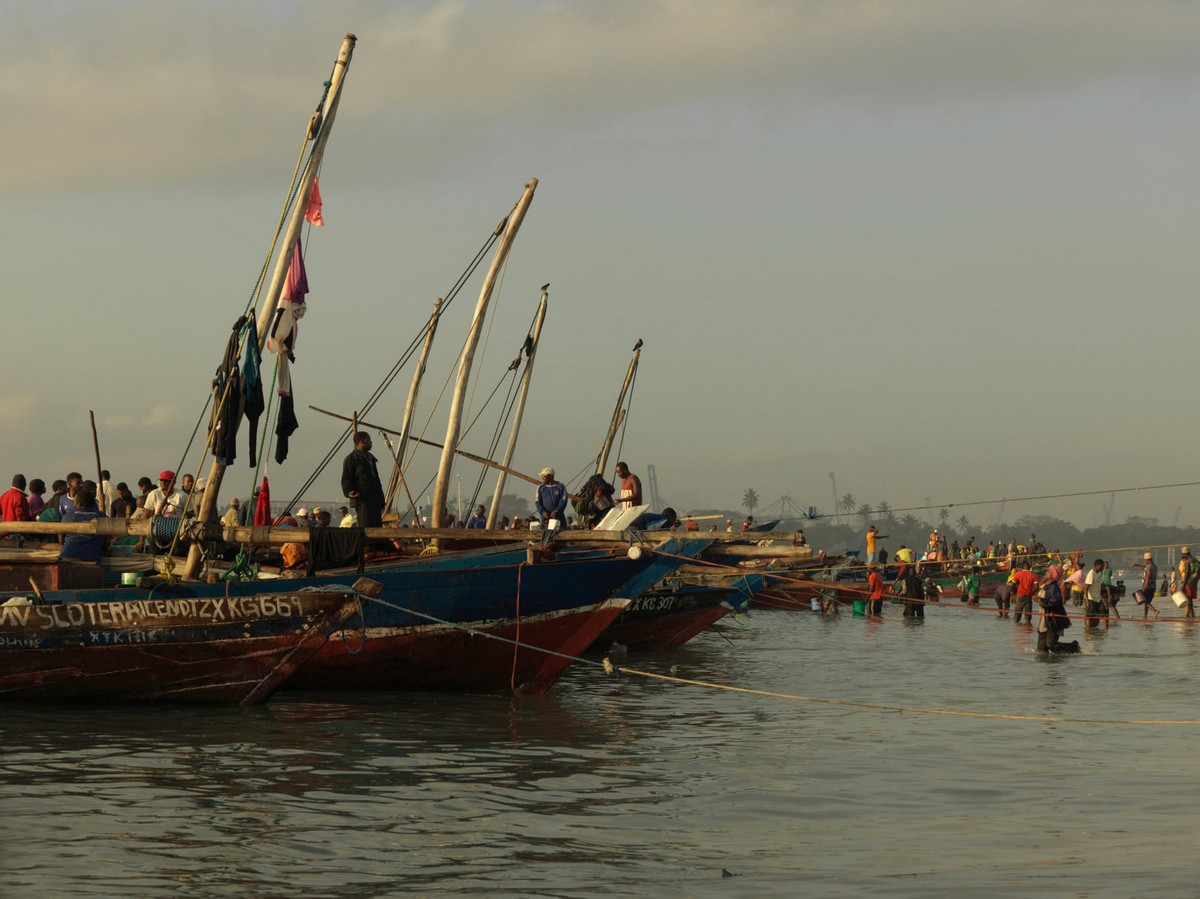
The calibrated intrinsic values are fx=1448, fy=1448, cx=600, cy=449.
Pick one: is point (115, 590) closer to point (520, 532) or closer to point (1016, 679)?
point (520, 532)

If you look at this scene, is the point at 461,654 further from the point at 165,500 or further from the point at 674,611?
the point at 674,611

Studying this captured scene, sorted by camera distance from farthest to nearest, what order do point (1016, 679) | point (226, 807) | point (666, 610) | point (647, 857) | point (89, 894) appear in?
point (666, 610)
point (1016, 679)
point (226, 807)
point (647, 857)
point (89, 894)

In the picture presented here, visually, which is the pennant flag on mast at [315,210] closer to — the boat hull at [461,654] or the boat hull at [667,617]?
the boat hull at [461,654]

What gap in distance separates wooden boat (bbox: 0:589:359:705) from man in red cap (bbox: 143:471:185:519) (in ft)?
9.79

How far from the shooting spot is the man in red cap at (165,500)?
69.3 ft

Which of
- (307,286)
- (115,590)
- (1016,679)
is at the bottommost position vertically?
(1016,679)

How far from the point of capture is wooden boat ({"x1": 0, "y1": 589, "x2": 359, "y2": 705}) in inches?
698

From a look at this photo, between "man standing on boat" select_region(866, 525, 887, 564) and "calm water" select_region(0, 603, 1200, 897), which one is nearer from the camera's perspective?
"calm water" select_region(0, 603, 1200, 897)

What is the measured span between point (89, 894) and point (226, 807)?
2.81 metres

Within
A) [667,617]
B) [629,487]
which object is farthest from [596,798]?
[667,617]

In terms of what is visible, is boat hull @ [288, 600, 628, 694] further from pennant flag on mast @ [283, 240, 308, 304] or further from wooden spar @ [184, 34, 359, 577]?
pennant flag on mast @ [283, 240, 308, 304]

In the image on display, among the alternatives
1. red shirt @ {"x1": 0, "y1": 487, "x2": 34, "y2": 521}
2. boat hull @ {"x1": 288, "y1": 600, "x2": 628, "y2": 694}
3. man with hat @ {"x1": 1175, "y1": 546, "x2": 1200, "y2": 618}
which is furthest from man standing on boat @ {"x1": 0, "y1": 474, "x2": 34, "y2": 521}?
man with hat @ {"x1": 1175, "y1": 546, "x2": 1200, "y2": 618}

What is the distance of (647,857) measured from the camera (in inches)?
416

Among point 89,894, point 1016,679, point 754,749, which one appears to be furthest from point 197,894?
point 1016,679
